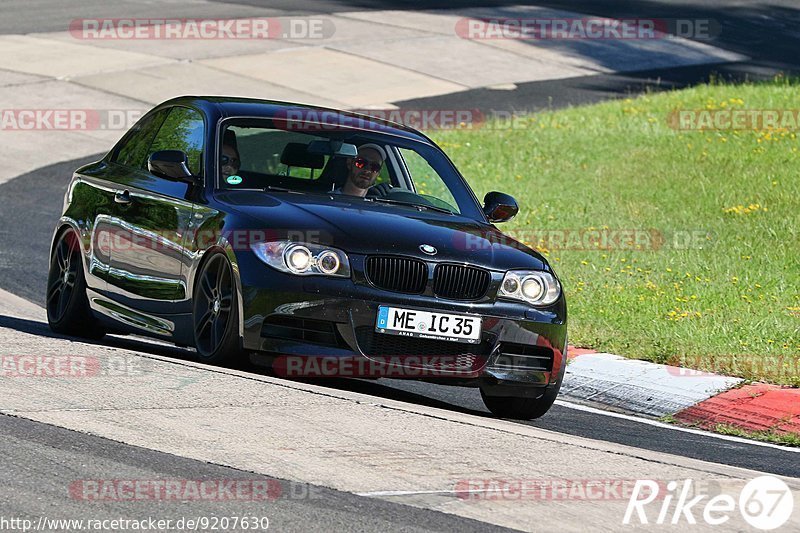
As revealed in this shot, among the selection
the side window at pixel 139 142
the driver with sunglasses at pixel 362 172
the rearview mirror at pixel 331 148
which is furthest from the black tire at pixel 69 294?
the driver with sunglasses at pixel 362 172

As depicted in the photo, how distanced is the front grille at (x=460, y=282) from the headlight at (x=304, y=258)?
0.51 metres

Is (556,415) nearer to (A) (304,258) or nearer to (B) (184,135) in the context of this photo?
(A) (304,258)

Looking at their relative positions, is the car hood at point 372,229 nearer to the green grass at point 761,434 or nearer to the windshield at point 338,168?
the windshield at point 338,168

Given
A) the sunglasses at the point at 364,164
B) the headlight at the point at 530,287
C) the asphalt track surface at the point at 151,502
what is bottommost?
the asphalt track surface at the point at 151,502

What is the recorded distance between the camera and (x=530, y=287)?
28.0 feet

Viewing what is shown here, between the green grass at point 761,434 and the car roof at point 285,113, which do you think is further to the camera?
the car roof at point 285,113

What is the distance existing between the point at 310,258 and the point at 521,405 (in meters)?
1.63

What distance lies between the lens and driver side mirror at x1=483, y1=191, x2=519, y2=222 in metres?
9.66

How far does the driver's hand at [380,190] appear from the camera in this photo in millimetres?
9289

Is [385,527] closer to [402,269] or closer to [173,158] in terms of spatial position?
[402,269]
